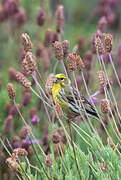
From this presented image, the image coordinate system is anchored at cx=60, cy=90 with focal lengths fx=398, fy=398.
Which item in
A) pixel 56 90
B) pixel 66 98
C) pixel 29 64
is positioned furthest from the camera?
pixel 56 90

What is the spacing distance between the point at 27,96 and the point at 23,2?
10.1 ft

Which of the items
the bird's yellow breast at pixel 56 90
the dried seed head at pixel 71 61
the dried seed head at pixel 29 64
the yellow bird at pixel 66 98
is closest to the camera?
the dried seed head at pixel 29 64

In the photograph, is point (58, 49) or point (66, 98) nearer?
point (58, 49)

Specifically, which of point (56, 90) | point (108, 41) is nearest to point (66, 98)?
point (56, 90)

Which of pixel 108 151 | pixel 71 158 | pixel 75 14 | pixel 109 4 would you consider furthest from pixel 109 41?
pixel 75 14

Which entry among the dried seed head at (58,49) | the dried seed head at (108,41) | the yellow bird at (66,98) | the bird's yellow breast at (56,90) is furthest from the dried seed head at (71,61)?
the bird's yellow breast at (56,90)

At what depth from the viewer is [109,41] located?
1705 millimetres

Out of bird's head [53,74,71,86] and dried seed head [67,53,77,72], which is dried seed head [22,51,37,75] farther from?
bird's head [53,74,71,86]

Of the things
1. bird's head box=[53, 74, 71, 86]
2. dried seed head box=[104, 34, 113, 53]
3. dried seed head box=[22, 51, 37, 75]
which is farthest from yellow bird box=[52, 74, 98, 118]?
dried seed head box=[22, 51, 37, 75]

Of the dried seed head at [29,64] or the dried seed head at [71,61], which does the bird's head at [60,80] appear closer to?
the dried seed head at [71,61]

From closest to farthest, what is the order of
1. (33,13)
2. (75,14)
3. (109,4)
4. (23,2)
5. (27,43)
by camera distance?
1. (27,43)
2. (109,4)
3. (33,13)
4. (23,2)
5. (75,14)

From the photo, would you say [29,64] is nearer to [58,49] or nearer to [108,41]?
[58,49]

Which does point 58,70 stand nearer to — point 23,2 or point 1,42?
point 1,42

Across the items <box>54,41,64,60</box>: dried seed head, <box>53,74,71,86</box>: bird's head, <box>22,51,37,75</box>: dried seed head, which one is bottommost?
<box>53,74,71,86</box>: bird's head
